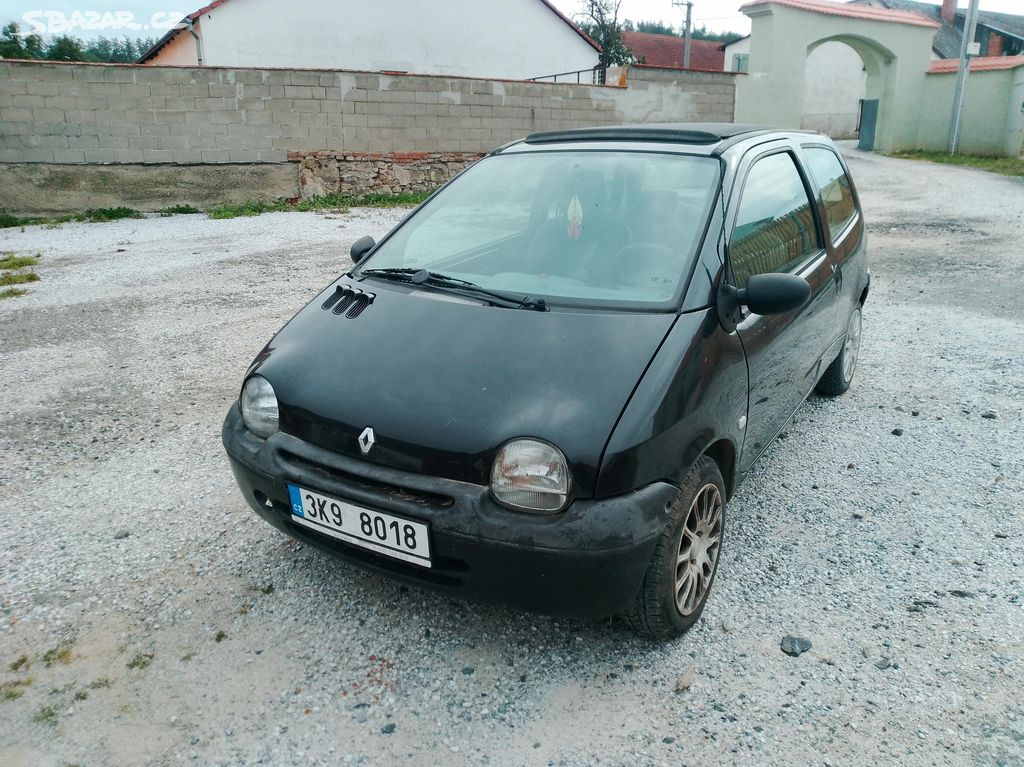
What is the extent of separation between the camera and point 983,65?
2112 cm

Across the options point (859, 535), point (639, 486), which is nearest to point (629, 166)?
point (639, 486)

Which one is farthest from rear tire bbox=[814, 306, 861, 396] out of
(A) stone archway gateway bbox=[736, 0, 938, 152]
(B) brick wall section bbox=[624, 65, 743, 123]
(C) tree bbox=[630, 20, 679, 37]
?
(C) tree bbox=[630, 20, 679, 37]

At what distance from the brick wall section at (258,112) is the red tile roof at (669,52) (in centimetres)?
2991

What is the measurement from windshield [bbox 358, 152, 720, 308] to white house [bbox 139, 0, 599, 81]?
19.5 meters

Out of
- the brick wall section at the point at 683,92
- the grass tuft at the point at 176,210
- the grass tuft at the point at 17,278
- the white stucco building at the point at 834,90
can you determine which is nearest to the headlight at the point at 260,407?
the grass tuft at the point at 17,278

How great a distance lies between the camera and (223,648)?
2.50m

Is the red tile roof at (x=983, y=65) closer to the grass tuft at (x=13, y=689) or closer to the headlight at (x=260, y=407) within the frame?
the headlight at (x=260, y=407)

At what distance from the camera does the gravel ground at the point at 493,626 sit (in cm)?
214

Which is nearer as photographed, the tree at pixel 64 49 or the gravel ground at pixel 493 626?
the gravel ground at pixel 493 626

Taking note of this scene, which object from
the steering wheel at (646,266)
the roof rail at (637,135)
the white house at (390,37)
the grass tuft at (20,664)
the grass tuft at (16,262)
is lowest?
the grass tuft at (20,664)

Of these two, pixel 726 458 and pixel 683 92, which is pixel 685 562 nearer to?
pixel 726 458

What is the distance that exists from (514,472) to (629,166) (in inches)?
62.8

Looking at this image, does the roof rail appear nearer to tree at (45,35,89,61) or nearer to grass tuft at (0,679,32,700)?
grass tuft at (0,679,32,700)

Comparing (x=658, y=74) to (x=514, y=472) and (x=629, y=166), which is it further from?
(x=514, y=472)
